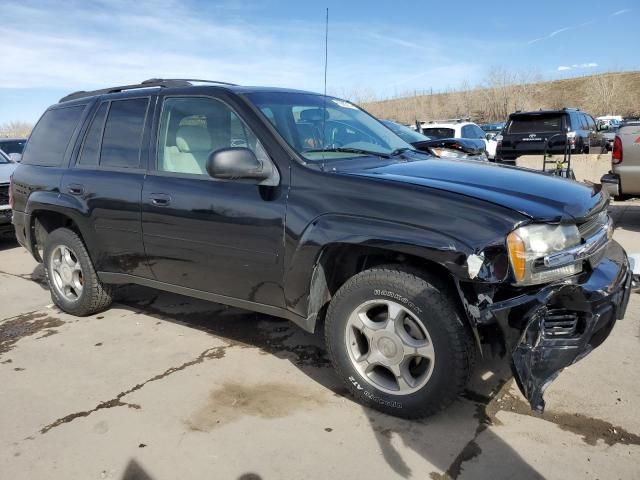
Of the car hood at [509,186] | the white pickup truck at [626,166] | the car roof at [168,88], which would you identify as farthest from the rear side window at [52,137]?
the white pickup truck at [626,166]

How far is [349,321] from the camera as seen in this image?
2988 mm

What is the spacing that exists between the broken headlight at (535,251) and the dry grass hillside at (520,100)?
2596 inches

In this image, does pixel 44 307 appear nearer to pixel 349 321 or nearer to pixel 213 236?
pixel 213 236

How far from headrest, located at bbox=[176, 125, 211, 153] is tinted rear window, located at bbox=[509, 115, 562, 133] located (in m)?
10.8

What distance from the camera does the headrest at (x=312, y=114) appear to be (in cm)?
369

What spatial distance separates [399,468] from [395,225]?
1.17 m

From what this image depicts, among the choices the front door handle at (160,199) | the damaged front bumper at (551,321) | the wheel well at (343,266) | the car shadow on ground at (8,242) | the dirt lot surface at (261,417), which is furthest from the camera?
the car shadow on ground at (8,242)

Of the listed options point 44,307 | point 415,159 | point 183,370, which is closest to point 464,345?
point 415,159

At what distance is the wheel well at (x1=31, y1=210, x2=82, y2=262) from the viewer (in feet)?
15.5

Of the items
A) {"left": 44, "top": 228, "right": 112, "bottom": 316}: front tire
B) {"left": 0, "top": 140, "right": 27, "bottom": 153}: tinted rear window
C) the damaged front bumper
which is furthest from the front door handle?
{"left": 0, "top": 140, "right": 27, "bottom": 153}: tinted rear window

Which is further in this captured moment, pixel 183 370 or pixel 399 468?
pixel 183 370

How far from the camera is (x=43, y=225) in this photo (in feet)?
16.1

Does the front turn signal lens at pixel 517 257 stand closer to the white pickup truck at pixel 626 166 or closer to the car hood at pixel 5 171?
the white pickup truck at pixel 626 166

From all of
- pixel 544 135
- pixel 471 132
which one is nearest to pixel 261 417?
pixel 544 135
